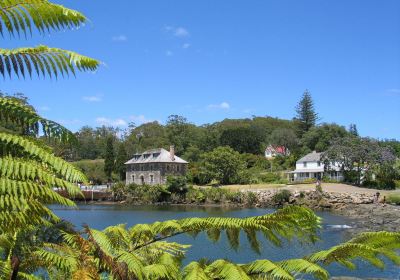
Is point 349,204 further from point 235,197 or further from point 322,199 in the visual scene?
point 235,197

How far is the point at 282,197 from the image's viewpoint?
5322 centimetres

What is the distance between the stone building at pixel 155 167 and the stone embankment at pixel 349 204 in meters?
18.5

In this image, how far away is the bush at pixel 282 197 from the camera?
53.2 meters

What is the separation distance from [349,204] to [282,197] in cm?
755

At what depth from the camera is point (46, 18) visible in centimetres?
298

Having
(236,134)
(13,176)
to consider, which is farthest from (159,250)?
(236,134)

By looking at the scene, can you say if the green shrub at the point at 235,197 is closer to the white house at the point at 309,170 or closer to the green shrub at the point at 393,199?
the white house at the point at 309,170

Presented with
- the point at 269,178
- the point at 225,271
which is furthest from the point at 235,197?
the point at 225,271

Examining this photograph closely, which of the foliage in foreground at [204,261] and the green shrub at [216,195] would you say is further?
the green shrub at [216,195]

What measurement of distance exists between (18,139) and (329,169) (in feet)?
210

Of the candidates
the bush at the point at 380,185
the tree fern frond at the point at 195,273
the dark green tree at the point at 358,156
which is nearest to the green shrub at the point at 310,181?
the dark green tree at the point at 358,156

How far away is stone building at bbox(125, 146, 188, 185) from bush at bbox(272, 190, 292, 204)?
20531mm

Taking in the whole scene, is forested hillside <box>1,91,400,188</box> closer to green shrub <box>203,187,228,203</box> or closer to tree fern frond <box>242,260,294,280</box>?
green shrub <box>203,187,228,203</box>

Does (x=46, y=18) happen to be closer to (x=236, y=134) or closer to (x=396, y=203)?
(x=396, y=203)
